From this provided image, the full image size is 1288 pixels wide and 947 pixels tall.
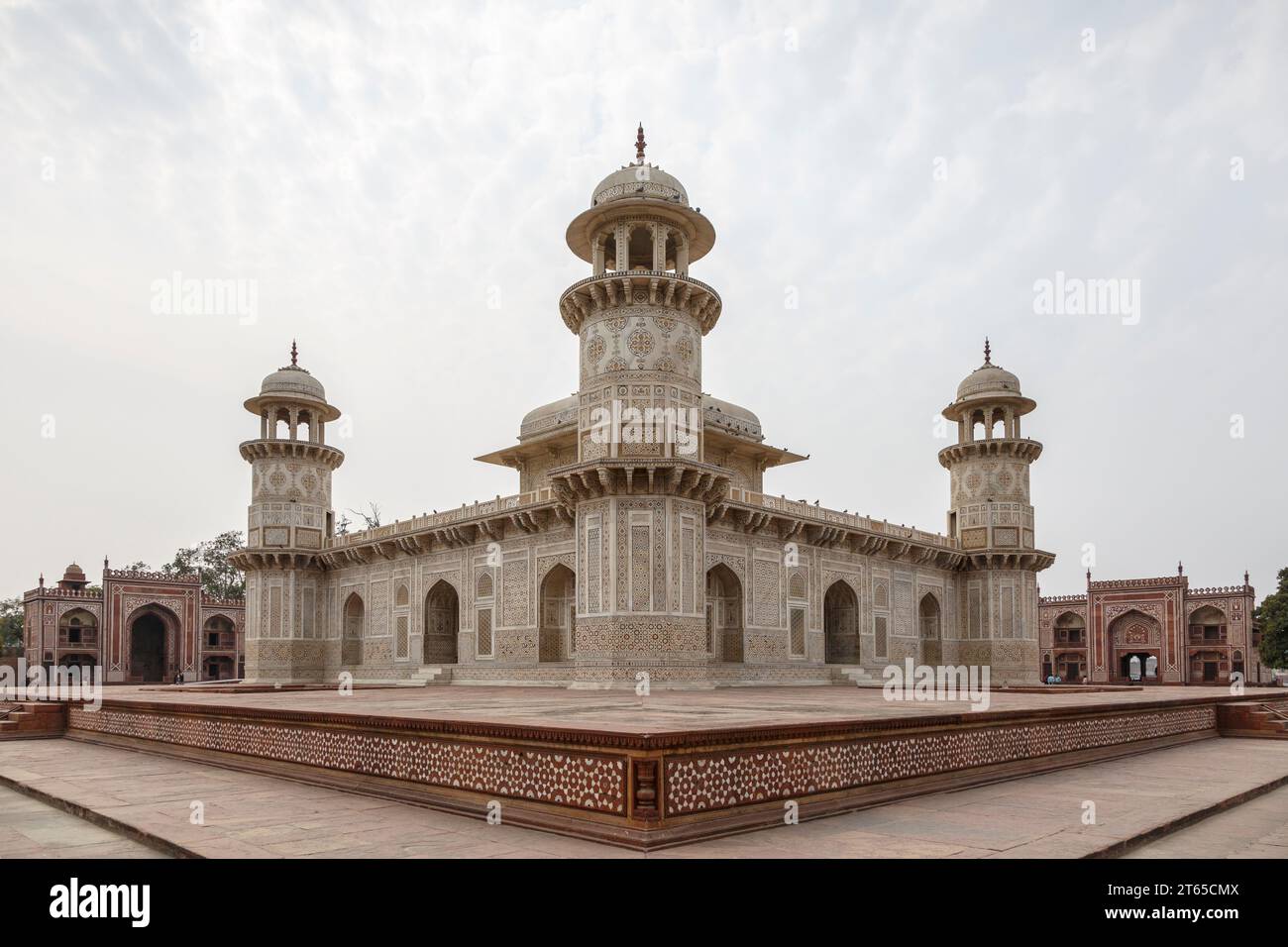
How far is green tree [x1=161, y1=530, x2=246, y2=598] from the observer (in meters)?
52.9

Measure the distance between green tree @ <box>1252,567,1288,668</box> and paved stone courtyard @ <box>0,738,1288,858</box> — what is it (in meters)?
35.8

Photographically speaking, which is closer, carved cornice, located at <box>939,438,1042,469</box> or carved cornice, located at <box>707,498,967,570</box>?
carved cornice, located at <box>707,498,967,570</box>

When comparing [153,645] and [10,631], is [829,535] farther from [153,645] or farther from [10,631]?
[10,631]

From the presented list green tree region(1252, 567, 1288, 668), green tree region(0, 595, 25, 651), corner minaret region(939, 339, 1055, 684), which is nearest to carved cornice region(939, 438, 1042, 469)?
corner minaret region(939, 339, 1055, 684)

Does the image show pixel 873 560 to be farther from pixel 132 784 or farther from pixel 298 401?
pixel 132 784

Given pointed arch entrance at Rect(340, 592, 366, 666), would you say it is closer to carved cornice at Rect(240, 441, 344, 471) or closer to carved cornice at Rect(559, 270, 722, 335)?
carved cornice at Rect(240, 441, 344, 471)

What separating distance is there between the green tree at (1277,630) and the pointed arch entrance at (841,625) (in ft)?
74.9

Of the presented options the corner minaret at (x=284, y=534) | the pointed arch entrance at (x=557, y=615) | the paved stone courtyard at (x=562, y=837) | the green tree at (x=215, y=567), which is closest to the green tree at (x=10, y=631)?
the green tree at (x=215, y=567)

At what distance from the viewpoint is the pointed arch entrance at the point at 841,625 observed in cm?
2552

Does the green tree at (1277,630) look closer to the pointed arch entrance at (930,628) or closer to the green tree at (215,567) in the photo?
the pointed arch entrance at (930,628)
